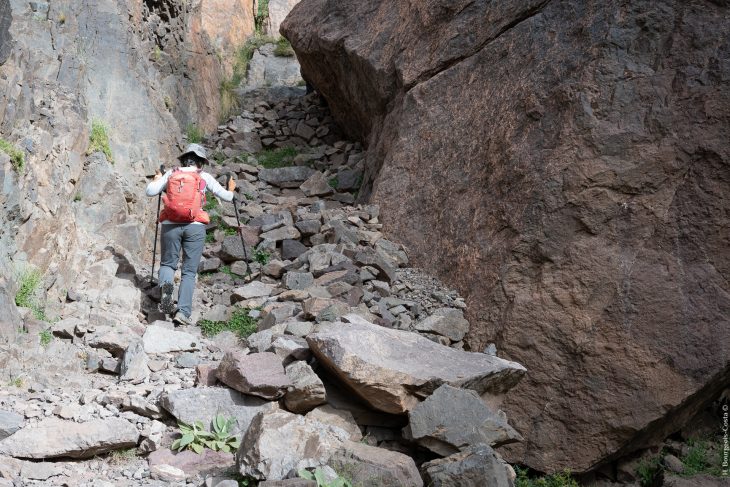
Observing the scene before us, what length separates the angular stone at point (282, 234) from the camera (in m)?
9.62

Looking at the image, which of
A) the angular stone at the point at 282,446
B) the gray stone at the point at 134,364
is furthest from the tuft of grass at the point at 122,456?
the gray stone at the point at 134,364

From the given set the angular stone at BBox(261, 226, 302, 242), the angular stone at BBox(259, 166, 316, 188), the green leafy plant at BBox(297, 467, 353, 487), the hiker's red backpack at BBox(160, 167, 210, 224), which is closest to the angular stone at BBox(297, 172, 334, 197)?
the angular stone at BBox(259, 166, 316, 188)

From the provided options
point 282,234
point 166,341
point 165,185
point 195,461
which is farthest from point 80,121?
point 195,461

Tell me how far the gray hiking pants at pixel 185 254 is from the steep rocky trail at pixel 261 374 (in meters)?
0.38

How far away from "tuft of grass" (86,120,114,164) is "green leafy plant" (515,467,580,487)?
635 centimetres

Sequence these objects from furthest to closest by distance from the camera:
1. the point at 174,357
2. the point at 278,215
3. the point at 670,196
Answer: the point at 278,215
the point at 670,196
the point at 174,357

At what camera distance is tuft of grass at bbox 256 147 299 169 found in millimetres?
13227

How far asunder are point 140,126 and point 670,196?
730 cm

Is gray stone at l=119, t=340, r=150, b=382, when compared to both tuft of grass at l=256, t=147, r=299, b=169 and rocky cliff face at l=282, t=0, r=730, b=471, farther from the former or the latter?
tuft of grass at l=256, t=147, r=299, b=169

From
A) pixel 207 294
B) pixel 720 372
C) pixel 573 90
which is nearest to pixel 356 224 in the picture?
pixel 207 294

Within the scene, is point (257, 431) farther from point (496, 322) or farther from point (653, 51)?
point (653, 51)

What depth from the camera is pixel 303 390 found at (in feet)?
18.0

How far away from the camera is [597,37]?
7.93m

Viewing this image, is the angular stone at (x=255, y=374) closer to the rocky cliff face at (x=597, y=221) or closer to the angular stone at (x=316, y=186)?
the rocky cliff face at (x=597, y=221)
